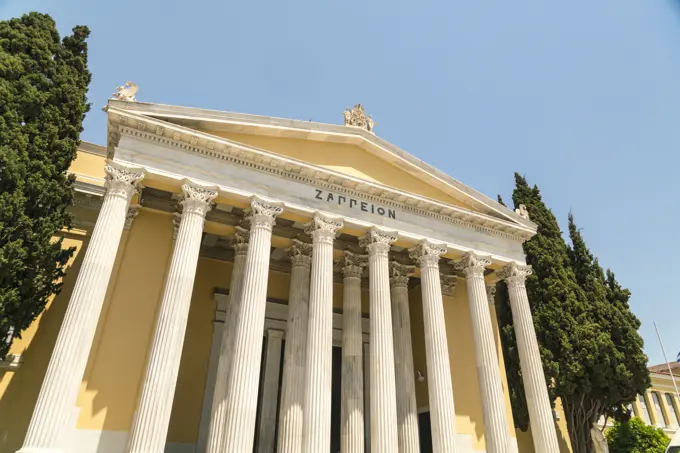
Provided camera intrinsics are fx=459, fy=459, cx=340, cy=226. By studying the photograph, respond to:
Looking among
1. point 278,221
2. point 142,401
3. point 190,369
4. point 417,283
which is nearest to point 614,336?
point 417,283

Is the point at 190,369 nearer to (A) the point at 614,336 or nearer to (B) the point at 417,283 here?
(B) the point at 417,283

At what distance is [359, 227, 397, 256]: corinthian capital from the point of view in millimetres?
17391

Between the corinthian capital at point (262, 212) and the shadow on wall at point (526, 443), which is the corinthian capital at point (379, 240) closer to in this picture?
the corinthian capital at point (262, 212)

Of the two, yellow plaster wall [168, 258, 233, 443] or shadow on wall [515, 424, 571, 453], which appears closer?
yellow plaster wall [168, 258, 233, 443]

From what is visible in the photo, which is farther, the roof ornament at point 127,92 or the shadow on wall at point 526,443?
the shadow on wall at point 526,443

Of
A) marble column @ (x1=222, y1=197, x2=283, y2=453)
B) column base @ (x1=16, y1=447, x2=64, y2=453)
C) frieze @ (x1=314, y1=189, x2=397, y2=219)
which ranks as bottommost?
column base @ (x1=16, y1=447, x2=64, y2=453)

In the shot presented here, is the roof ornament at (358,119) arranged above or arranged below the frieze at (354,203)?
above

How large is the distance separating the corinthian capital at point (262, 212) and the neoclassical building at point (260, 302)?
5cm

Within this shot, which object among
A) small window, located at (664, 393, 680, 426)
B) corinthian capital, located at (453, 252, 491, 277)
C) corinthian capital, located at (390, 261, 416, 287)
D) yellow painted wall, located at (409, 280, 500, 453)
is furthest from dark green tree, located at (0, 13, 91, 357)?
small window, located at (664, 393, 680, 426)

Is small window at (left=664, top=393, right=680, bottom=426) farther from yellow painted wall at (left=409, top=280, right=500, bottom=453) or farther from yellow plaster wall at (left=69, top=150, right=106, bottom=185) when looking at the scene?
yellow plaster wall at (left=69, top=150, right=106, bottom=185)

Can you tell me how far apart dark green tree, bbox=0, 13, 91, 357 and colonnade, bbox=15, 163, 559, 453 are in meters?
1.96

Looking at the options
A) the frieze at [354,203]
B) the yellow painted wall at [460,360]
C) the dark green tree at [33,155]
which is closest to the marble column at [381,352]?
the frieze at [354,203]

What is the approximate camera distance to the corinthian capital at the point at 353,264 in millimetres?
19578

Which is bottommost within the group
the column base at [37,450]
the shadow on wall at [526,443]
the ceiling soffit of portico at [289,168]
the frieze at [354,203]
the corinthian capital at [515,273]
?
the column base at [37,450]
